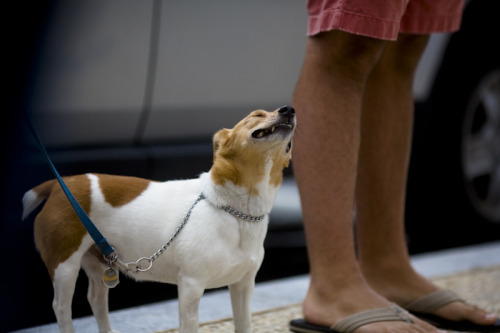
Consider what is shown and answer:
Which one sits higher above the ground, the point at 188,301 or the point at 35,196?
the point at 35,196

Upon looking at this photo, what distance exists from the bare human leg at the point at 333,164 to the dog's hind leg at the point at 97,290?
0.63m

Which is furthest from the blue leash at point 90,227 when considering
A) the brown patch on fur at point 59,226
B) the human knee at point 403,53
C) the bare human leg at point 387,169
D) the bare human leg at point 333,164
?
the human knee at point 403,53

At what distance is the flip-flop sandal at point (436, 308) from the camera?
2.09 m

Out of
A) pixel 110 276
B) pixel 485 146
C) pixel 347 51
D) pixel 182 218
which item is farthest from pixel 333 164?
pixel 485 146

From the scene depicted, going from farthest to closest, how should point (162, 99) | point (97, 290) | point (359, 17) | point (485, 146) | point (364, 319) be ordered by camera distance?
point (485, 146), point (162, 99), point (364, 319), point (359, 17), point (97, 290)

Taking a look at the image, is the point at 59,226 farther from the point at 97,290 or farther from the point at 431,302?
the point at 431,302

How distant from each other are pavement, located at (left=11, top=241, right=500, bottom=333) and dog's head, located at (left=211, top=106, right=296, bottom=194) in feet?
1.31

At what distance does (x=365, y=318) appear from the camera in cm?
186

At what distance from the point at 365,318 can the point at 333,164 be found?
392mm

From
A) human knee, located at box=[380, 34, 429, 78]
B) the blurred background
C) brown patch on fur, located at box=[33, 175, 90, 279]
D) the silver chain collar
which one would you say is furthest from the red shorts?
brown patch on fur, located at box=[33, 175, 90, 279]

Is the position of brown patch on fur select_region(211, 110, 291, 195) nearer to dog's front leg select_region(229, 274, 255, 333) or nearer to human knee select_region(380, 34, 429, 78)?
dog's front leg select_region(229, 274, 255, 333)

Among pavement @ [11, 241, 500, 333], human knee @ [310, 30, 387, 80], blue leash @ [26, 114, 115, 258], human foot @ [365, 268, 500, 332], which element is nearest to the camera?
blue leash @ [26, 114, 115, 258]

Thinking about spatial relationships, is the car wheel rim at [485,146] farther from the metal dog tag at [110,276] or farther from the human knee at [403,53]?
the metal dog tag at [110,276]

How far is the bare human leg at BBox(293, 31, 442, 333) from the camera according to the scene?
73.0 inches
